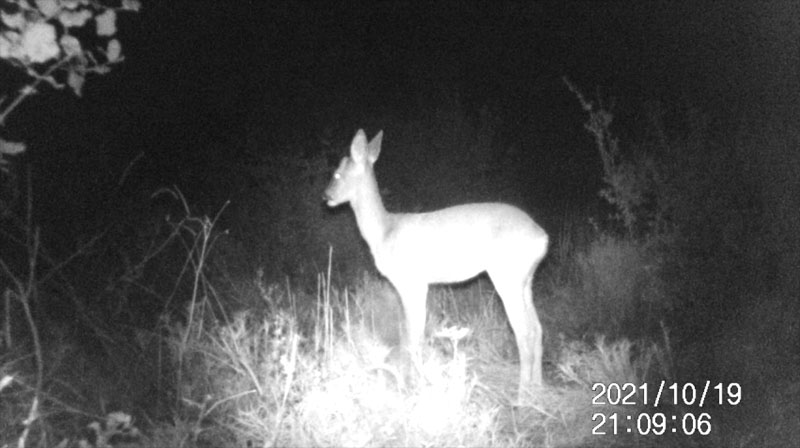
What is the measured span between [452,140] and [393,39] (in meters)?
6.47

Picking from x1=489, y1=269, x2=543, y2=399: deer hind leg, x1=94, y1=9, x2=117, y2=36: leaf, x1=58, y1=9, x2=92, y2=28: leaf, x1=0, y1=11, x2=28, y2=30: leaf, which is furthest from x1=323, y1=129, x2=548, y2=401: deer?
x1=0, y1=11, x2=28, y2=30: leaf

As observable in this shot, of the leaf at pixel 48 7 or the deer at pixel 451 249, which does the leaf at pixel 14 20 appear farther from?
the deer at pixel 451 249

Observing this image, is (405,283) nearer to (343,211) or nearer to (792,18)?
(343,211)

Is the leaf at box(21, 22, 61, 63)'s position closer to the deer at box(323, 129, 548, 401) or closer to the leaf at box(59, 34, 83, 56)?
the leaf at box(59, 34, 83, 56)

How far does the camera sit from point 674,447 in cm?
711

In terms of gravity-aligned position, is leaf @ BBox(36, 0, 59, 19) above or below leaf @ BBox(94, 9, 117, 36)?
above

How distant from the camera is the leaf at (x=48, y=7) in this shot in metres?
5.78

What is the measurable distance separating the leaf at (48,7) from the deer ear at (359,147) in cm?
382

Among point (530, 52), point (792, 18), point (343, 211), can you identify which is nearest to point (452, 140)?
point (343, 211)

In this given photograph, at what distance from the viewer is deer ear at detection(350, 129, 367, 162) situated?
30.9ft

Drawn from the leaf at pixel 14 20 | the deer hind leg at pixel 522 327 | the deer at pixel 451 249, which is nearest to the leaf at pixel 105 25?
the leaf at pixel 14 20

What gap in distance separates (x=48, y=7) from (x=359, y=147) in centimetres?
396

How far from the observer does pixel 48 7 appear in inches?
228

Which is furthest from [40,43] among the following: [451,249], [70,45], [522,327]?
[522,327]
